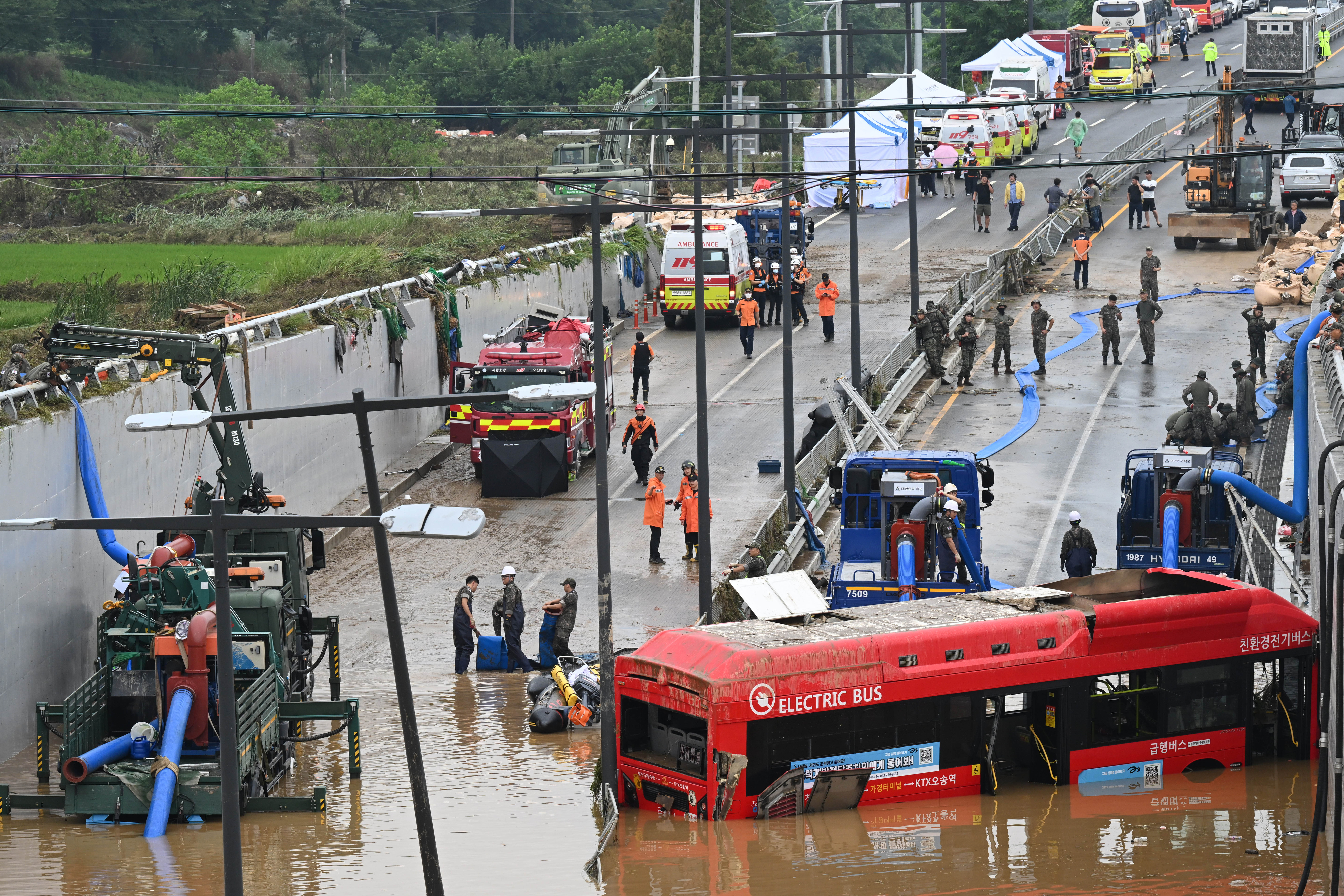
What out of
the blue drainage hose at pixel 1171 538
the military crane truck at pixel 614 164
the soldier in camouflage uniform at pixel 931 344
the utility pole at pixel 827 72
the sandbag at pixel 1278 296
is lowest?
the blue drainage hose at pixel 1171 538

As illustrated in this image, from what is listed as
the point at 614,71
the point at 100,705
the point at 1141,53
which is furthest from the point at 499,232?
the point at 614,71

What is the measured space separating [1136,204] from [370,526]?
47.6m

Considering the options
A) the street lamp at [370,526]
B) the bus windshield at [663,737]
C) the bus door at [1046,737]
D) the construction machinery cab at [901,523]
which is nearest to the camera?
the street lamp at [370,526]

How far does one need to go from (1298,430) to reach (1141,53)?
58.9 meters

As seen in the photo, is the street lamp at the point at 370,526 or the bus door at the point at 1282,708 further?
the bus door at the point at 1282,708

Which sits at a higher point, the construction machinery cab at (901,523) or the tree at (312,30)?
the tree at (312,30)

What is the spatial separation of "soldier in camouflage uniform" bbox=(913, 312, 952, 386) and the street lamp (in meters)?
28.8

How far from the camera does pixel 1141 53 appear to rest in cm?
8125

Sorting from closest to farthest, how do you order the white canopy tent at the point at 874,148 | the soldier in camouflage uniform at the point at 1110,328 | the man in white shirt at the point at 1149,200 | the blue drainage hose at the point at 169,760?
the blue drainage hose at the point at 169,760, the soldier in camouflage uniform at the point at 1110,328, the man in white shirt at the point at 1149,200, the white canopy tent at the point at 874,148

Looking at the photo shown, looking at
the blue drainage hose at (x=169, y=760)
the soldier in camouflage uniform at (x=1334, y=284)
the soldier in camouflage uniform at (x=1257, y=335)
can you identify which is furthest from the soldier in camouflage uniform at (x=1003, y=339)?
the blue drainage hose at (x=169, y=760)

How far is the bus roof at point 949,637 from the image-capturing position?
18547mm

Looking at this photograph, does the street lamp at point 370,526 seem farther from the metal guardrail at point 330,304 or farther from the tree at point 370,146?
the tree at point 370,146

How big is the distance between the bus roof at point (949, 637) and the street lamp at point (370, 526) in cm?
508

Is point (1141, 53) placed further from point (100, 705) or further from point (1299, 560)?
point (100, 705)
